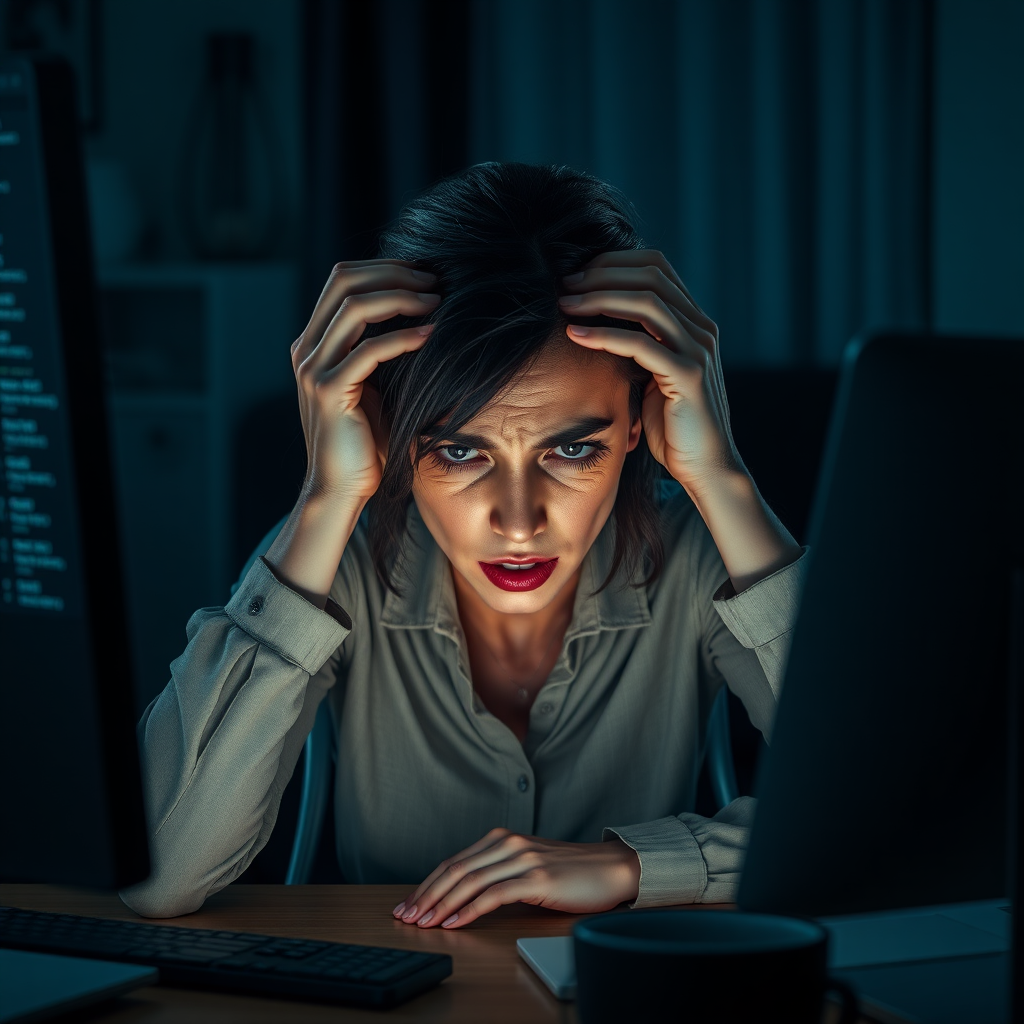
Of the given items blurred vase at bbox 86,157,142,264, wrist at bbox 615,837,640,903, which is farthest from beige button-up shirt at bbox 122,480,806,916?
blurred vase at bbox 86,157,142,264

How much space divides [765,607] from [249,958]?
1.96 ft

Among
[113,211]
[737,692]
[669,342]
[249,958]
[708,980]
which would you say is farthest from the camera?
[113,211]

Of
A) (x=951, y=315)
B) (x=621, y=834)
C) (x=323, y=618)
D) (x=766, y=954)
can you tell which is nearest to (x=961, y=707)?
(x=766, y=954)

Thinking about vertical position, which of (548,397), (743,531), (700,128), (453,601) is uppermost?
(700,128)

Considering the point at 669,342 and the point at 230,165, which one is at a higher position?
the point at 230,165

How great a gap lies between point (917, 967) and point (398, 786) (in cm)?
76

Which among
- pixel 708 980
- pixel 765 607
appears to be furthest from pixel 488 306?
pixel 708 980

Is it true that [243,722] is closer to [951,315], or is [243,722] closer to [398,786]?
[398,786]

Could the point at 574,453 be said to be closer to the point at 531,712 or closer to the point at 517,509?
the point at 517,509

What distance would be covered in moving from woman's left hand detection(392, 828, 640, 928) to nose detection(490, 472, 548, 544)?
34 centimetres

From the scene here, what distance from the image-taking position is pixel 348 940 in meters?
0.89

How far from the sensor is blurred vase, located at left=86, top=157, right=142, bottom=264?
3.21m

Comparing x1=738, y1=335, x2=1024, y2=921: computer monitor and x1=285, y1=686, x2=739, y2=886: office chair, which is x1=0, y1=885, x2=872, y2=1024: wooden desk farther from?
x1=285, y1=686, x2=739, y2=886: office chair

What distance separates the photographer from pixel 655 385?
140 cm
